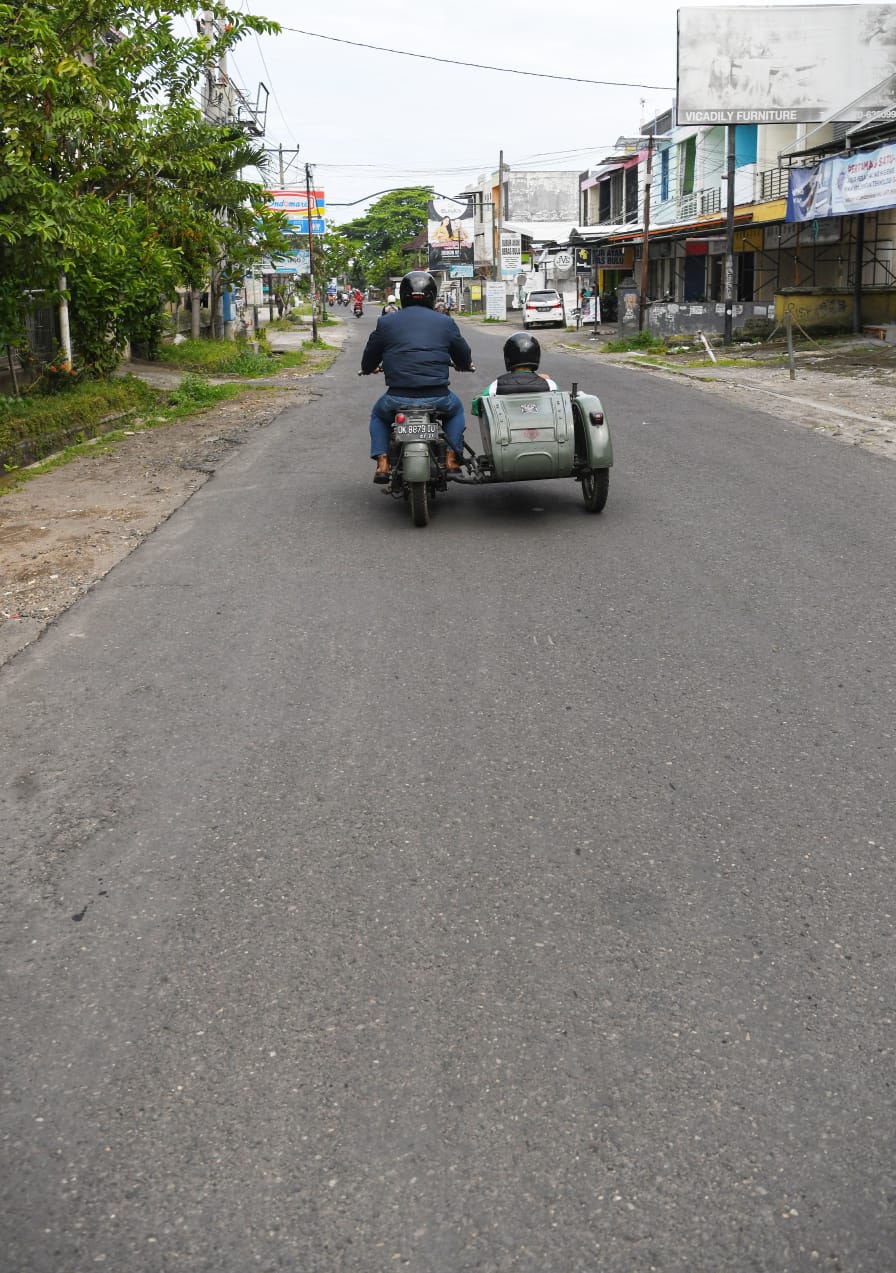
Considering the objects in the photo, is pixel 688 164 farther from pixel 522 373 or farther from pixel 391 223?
pixel 391 223

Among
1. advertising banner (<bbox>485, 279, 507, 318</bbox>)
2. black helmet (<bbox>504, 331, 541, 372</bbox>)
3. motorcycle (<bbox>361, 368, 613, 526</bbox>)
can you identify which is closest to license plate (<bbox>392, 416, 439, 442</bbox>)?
motorcycle (<bbox>361, 368, 613, 526</bbox>)

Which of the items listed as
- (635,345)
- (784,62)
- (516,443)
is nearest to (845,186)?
(784,62)

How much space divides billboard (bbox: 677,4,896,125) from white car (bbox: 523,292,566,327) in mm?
23691

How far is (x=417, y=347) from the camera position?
29.6 feet

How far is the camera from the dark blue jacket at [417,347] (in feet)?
Result: 29.6

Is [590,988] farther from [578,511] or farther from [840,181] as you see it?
[840,181]

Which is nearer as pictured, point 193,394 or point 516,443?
point 516,443

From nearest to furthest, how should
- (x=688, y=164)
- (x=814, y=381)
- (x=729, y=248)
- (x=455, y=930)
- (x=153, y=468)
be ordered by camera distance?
(x=455, y=930)
(x=153, y=468)
(x=814, y=381)
(x=729, y=248)
(x=688, y=164)

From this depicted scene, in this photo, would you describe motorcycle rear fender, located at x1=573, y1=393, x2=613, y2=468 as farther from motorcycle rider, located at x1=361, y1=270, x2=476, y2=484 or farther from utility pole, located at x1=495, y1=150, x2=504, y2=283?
utility pole, located at x1=495, y1=150, x2=504, y2=283

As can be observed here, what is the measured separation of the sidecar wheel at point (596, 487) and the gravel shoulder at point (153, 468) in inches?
130

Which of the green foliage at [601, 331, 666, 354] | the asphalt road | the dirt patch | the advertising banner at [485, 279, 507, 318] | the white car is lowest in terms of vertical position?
the asphalt road

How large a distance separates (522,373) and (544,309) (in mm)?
47067

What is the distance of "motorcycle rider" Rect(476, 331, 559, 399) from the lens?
29.3ft

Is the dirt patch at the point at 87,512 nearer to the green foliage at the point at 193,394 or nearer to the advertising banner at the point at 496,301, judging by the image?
Result: the green foliage at the point at 193,394
